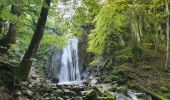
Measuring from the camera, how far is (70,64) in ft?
81.1

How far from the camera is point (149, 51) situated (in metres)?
17.2

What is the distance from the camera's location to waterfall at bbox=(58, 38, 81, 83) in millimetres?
23453

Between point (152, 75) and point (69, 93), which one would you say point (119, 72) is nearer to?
point (152, 75)

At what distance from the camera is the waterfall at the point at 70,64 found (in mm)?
23453

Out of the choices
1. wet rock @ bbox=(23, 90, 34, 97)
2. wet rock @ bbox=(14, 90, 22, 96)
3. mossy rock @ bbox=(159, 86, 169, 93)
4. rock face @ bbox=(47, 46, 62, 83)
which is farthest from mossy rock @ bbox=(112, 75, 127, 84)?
rock face @ bbox=(47, 46, 62, 83)

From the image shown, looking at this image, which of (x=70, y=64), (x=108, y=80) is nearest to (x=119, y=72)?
(x=108, y=80)

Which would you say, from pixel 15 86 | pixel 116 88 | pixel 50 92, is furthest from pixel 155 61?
pixel 15 86

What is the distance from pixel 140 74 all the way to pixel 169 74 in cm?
141

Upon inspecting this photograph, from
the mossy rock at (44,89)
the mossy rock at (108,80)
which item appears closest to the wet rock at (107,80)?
the mossy rock at (108,80)

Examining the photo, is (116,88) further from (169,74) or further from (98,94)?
(169,74)

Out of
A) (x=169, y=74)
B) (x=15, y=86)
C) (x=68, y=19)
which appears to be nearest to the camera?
(x=15, y=86)

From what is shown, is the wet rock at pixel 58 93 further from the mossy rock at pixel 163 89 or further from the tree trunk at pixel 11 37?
the mossy rock at pixel 163 89

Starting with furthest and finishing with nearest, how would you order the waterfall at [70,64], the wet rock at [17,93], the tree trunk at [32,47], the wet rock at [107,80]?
1. the waterfall at [70,64]
2. the wet rock at [107,80]
3. the tree trunk at [32,47]
4. the wet rock at [17,93]

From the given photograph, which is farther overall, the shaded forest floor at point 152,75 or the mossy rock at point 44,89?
the shaded forest floor at point 152,75
